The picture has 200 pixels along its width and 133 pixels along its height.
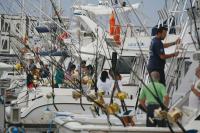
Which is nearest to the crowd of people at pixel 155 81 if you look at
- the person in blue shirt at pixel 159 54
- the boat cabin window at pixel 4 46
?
the person in blue shirt at pixel 159 54

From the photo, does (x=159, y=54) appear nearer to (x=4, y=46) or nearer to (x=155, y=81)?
(x=155, y=81)

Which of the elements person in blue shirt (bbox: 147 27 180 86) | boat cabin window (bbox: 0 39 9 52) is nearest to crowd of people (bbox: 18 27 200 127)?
person in blue shirt (bbox: 147 27 180 86)


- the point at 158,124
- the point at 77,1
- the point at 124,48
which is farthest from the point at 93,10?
the point at 158,124

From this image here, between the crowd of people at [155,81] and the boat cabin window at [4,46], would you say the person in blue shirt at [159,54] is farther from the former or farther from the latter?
the boat cabin window at [4,46]

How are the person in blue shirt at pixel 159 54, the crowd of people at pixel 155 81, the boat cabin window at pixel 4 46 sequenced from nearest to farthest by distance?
1. the crowd of people at pixel 155 81
2. the person in blue shirt at pixel 159 54
3. the boat cabin window at pixel 4 46

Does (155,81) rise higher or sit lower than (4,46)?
higher

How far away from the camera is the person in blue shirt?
12117 millimetres

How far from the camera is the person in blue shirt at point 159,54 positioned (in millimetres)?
12117

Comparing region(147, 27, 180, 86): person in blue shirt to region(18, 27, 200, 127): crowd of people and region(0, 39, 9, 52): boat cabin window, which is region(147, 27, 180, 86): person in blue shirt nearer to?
region(18, 27, 200, 127): crowd of people

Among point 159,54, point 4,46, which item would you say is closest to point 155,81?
point 159,54

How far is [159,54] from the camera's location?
12281 millimetres

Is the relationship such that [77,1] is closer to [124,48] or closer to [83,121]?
[124,48]

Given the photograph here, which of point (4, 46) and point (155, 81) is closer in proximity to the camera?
point (155, 81)

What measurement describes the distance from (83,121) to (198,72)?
2.29m
